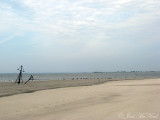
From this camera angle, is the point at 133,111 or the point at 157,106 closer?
the point at 133,111

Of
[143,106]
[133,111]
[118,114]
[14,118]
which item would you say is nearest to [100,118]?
[118,114]

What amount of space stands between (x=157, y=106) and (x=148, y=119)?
254 cm

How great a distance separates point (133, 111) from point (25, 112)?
505cm

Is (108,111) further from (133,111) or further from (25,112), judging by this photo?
(25,112)

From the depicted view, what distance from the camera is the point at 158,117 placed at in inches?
360

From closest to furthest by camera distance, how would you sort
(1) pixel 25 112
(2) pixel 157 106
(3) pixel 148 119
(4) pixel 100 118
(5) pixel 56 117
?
(3) pixel 148 119
(4) pixel 100 118
(5) pixel 56 117
(2) pixel 157 106
(1) pixel 25 112

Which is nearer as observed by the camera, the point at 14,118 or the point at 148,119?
the point at 148,119

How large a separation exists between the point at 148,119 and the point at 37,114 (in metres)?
4.96

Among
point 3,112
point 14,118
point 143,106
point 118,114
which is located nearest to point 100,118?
point 118,114

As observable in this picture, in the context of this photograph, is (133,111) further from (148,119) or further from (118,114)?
(148,119)

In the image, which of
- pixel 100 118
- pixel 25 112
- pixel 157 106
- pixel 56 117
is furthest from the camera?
pixel 25 112

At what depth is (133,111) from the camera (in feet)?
34.6

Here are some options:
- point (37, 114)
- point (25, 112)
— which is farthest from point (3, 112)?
point (37, 114)

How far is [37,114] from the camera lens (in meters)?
11.4
